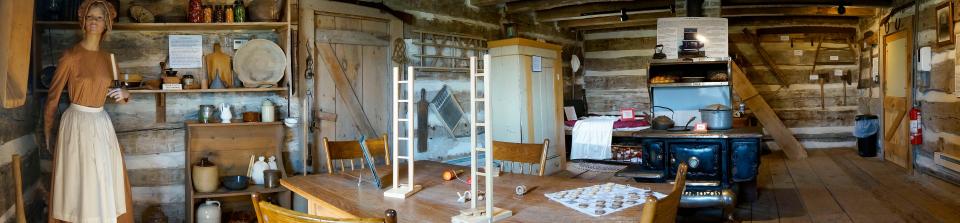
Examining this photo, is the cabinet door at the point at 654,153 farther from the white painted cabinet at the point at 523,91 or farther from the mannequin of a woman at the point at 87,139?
the mannequin of a woman at the point at 87,139

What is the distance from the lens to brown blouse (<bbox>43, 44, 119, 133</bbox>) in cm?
325

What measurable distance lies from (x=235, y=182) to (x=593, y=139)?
3572mm

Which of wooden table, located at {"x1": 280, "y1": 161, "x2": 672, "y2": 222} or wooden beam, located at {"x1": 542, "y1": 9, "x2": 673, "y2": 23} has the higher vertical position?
wooden beam, located at {"x1": 542, "y1": 9, "x2": 673, "y2": 23}

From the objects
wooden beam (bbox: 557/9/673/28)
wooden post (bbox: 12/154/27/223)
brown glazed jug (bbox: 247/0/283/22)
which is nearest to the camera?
wooden post (bbox: 12/154/27/223)

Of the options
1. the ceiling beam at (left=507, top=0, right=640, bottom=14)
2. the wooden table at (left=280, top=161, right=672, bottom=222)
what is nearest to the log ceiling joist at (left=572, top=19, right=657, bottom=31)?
the ceiling beam at (left=507, top=0, right=640, bottom=14)

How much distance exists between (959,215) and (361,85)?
4373 millimetres

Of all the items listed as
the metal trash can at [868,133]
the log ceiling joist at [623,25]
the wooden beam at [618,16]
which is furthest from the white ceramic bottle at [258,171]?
the metal trash can at [868,133]

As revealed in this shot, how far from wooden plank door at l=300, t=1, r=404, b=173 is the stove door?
7.37ft

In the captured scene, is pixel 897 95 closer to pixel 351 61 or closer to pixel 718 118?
pixel 718 118

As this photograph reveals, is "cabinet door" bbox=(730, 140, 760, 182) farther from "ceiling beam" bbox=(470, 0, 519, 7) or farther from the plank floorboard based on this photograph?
"ceiling beam" bbox=(470, 0, 519, 7)

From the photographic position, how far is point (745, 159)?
14.4ft

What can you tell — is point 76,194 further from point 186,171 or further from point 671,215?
point 671,215

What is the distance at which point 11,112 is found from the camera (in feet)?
9.85

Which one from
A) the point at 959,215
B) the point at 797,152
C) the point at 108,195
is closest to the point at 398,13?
the point at 108,195
